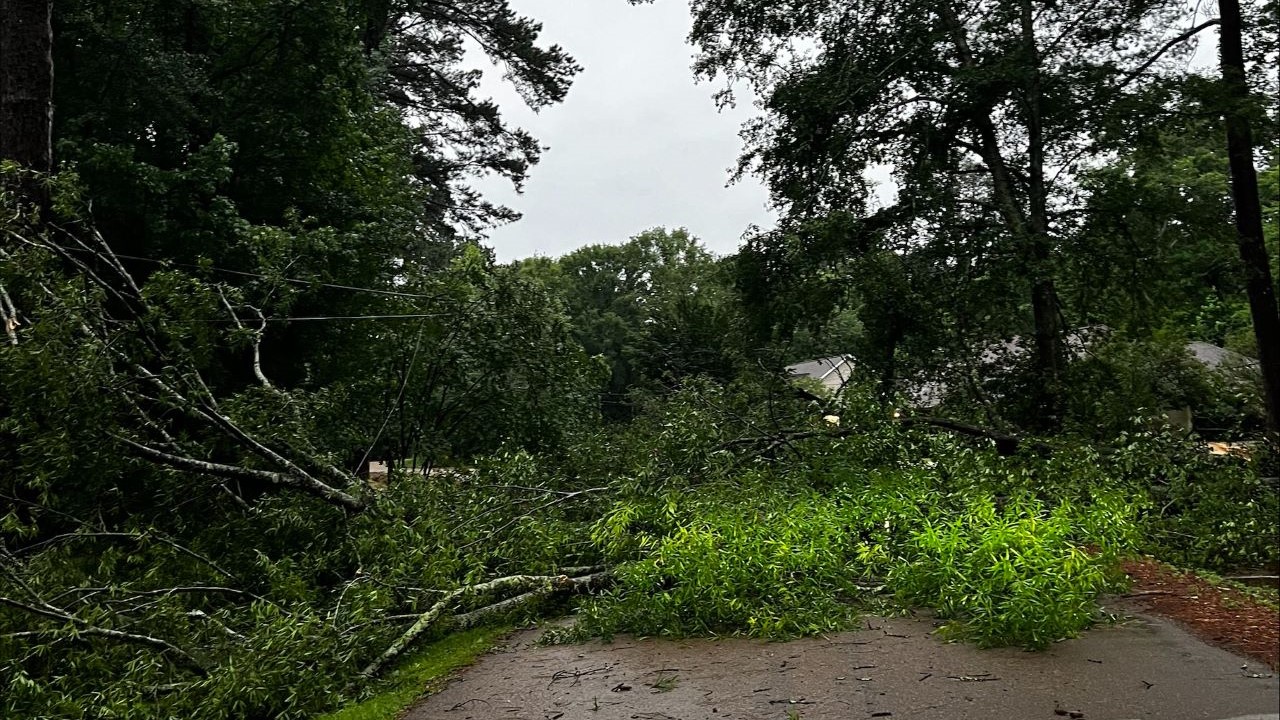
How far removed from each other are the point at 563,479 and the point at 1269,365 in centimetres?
730

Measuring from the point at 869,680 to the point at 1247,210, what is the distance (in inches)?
316

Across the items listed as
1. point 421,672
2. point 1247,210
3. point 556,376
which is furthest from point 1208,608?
Result: point 556,376

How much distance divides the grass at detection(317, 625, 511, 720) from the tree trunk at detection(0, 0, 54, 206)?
5.09 m

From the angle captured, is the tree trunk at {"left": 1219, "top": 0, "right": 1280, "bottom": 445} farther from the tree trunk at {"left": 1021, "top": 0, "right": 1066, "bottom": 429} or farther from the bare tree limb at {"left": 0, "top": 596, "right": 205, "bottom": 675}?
the bare tree limb at {"left": 0, "top": 596, "right": 205, "bottom": 675}

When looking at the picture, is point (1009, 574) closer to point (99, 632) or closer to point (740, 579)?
point (740, 579)

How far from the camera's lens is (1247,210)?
9086 mm

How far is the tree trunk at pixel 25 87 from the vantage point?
7168 millimetres

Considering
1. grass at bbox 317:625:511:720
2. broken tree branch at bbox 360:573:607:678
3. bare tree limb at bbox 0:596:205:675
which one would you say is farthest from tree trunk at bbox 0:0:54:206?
grass at bbox 317:625:511:720

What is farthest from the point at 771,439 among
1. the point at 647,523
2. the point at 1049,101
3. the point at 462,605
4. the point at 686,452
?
the point at 1049,101

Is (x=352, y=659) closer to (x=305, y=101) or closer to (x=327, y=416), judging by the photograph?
(x=327, y=416)

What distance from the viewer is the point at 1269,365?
8812mm

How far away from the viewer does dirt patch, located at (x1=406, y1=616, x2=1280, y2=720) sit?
3201mm

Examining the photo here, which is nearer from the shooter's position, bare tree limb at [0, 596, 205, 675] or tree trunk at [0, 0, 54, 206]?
bare tree limb at [0, 596, 205, 675]

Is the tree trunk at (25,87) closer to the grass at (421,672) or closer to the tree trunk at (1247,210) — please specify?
the grass at (421,672)
